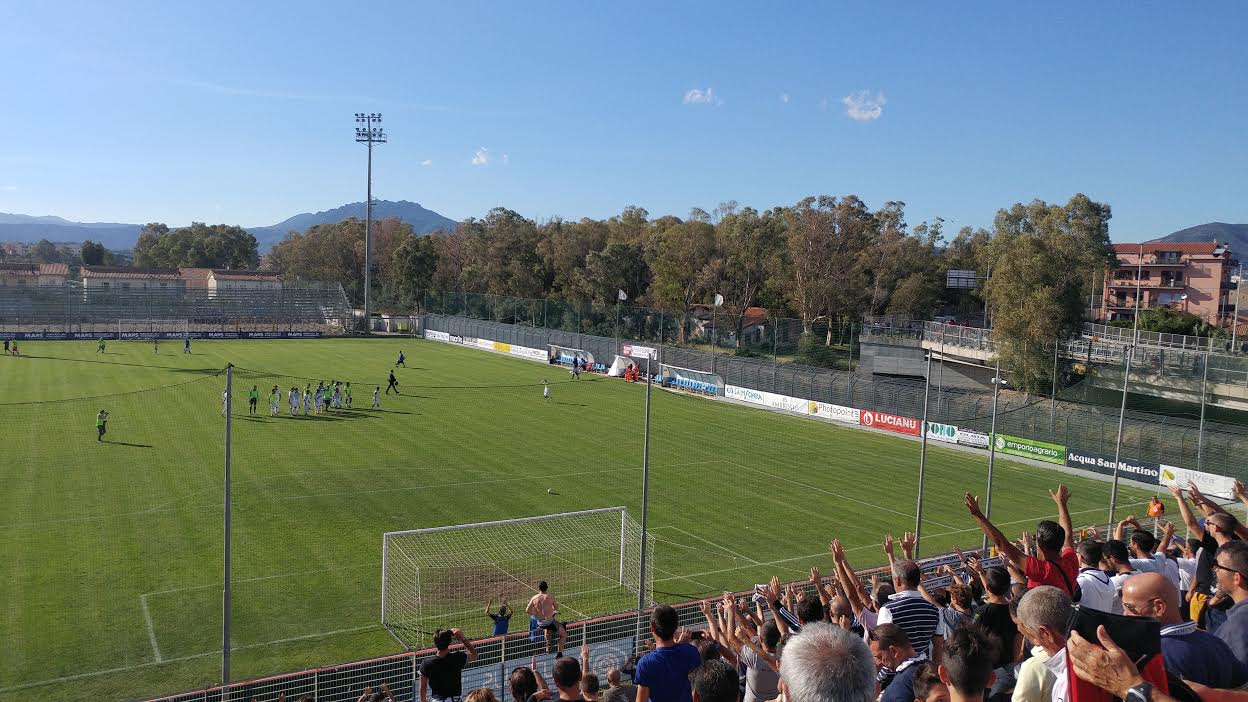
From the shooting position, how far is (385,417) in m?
38.5

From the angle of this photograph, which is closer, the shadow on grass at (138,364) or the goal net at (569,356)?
the shadow on grass at (138,364)

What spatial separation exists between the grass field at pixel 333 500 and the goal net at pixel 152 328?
2575 cm

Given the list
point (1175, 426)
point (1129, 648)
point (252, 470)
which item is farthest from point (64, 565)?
point (1175, 426)

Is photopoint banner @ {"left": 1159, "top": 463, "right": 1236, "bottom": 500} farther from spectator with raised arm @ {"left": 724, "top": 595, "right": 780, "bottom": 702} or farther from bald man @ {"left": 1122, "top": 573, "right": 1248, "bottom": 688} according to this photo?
bald man @ {"left": 1122, "top": 573, "right": 1248, "bottom": 688}

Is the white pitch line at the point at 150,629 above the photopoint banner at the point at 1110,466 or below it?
below

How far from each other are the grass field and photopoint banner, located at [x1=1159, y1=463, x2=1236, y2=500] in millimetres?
1227

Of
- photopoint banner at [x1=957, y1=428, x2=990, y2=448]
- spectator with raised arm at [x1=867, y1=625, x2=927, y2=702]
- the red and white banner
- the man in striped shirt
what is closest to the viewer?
spectator with raised arm at [x1=867, y1=625, x2=927, y2=702]

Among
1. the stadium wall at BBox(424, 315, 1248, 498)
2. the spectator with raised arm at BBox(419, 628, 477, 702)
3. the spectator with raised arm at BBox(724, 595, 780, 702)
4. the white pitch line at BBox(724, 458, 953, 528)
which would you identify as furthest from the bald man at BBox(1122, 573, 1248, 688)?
the stadium wall at BBox(424, 315, 1248, 498)

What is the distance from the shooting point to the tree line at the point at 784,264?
4459 cm

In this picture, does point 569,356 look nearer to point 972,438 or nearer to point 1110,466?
point 972,438

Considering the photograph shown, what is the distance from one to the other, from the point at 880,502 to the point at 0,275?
88.6 m

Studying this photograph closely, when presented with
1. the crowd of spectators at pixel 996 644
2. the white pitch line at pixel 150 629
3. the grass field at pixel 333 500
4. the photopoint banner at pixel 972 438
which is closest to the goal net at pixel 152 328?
the grass field at pixel 333 500

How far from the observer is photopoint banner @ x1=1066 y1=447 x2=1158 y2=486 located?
98.7 feet

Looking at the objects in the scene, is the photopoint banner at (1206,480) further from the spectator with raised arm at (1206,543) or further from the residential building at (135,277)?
the residential building at (135,277)
